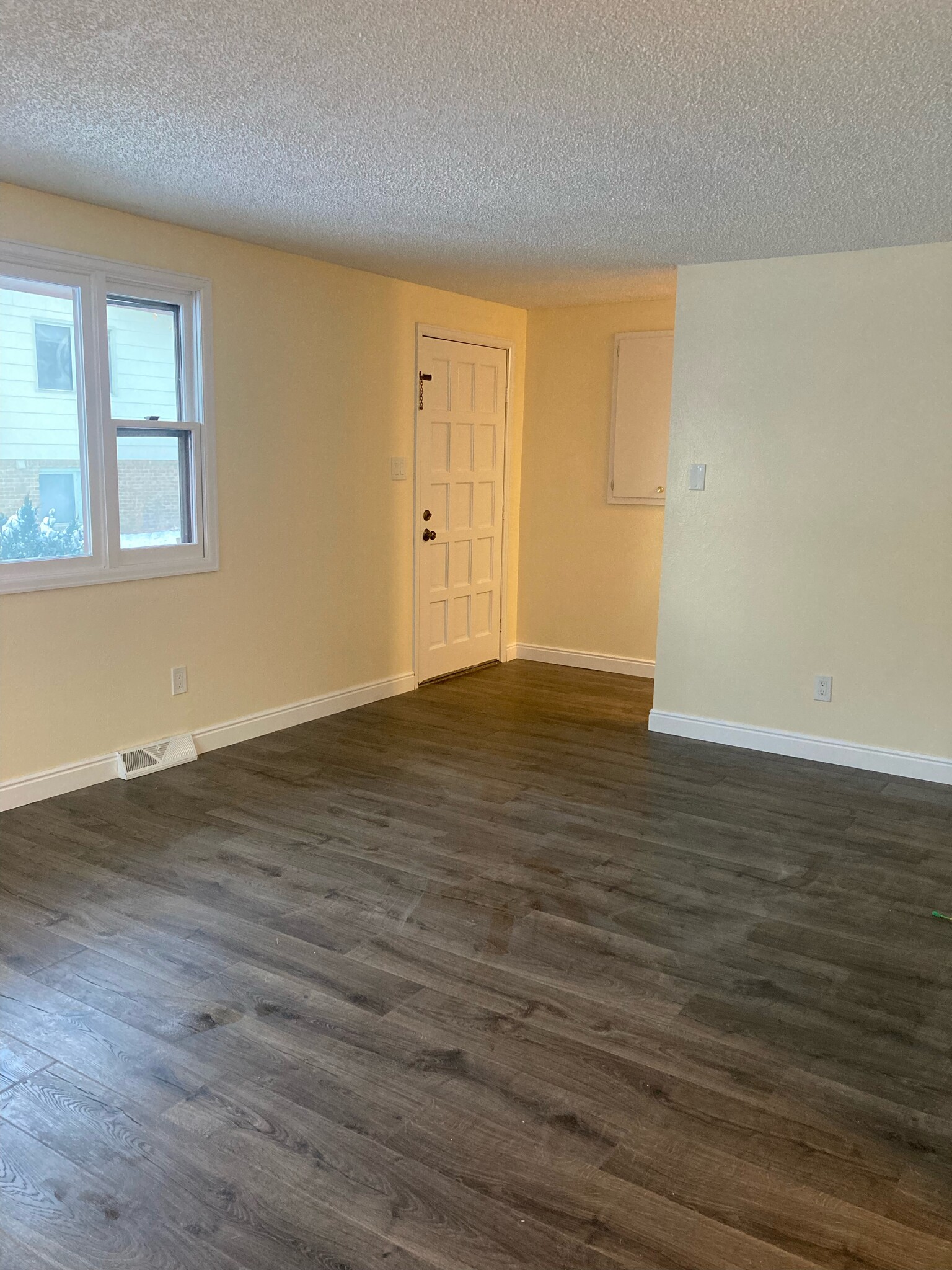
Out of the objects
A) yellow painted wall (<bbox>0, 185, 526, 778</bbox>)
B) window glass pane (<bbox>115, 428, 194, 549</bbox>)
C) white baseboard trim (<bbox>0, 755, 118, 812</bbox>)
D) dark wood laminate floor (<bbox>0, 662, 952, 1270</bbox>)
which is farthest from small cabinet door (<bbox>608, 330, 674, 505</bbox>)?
Result: white baseboard trim (<bbox>0, 755, 118, 812</bbox>)

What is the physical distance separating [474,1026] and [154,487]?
2.83 m

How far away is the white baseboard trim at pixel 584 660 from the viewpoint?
6.36 m

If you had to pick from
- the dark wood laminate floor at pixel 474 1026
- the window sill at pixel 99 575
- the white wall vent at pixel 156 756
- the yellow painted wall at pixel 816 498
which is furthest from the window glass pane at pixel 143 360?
the yellow painted wall at pixel 816 498

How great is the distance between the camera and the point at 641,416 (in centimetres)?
606

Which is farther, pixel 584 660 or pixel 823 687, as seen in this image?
pixel 584 660

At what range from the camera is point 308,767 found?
445cm

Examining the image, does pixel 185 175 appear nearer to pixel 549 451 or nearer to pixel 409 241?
pixel 409 241

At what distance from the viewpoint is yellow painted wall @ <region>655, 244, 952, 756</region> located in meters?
4.29

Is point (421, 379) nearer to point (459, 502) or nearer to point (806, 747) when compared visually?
point (459, 502)

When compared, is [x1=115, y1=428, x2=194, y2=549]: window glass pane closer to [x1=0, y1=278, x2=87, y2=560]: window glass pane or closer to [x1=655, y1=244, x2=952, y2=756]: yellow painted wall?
[x1=0, y1=278, x2=87, y2=560]: window glass pane

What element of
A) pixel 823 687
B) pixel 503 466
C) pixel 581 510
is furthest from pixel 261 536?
pixel 823 687

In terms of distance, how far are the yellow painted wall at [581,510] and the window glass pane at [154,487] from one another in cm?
279

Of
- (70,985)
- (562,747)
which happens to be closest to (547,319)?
(562,747)

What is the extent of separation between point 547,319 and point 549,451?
0.85m
